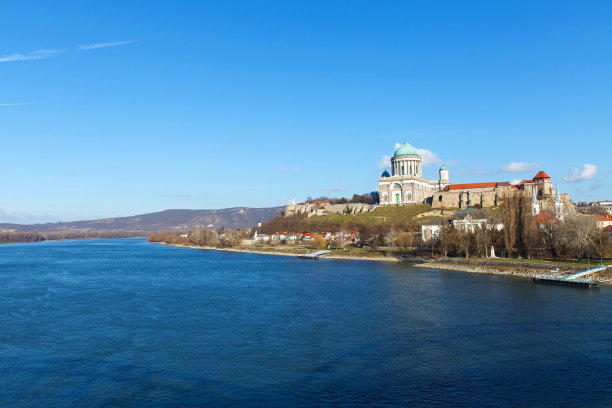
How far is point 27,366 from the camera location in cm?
1472

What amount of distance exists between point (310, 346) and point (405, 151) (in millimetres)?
74605

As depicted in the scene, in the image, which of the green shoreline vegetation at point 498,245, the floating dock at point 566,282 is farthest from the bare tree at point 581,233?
the floating dock at point 566,282

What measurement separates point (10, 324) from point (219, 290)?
11380 mm

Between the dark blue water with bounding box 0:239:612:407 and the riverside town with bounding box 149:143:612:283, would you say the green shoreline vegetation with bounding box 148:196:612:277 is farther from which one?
the dark blue water with bounding box 0:239:612:407

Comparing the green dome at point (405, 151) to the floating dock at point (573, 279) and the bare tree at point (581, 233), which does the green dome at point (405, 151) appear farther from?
the floating dock at point (573, 279)

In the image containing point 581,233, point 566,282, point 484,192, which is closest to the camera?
point 566,282

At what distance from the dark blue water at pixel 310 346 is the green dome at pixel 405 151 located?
5979 cm

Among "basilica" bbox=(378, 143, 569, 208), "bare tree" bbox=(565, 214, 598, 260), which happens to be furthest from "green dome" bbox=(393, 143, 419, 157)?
"bare tree" bbox=(565, 214, 598, 260)

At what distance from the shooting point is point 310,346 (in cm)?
1625

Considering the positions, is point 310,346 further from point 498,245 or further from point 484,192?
point 484,192

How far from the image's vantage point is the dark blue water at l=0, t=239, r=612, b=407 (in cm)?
1246

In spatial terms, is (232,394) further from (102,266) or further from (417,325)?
(102,266)

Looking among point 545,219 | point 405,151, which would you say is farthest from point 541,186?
point 545,219

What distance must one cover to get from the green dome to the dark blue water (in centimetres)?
5979
